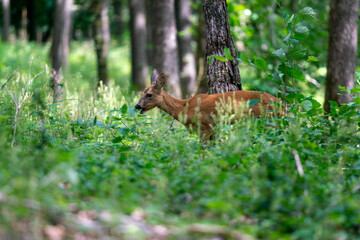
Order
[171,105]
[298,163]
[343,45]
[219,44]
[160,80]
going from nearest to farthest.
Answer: [298,163], [219,44], [160,80], [171,105], [343,45]

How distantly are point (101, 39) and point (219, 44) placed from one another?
1095 centimetres

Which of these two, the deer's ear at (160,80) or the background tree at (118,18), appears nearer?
the deer's ear at (160,80)

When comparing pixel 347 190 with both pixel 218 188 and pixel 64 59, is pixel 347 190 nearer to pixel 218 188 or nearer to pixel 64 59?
pixel 218 188

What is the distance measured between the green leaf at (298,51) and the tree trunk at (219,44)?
1.20 m

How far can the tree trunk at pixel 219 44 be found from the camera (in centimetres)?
714

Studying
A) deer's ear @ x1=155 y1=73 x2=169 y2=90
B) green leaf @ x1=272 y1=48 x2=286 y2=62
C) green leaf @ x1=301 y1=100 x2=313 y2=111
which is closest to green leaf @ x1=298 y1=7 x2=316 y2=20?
green leaf @ x1=272 y1=48 x2=286 y2=62

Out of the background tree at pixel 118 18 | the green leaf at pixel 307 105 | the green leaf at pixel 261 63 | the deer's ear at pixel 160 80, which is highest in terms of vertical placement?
the background tree at pixel 118 18

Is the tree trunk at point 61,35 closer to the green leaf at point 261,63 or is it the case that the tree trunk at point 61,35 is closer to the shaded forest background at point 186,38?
the shaded forest background at point 186,38

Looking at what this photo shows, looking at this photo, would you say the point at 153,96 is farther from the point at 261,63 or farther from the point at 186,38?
the point at 186,38

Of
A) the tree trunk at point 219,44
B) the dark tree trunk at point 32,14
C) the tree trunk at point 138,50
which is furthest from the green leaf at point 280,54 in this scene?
the dark tree trunk at point 32,14


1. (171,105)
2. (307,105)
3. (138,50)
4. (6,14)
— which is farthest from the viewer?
(6,14)

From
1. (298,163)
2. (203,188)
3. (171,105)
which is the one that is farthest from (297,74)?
(203,188)

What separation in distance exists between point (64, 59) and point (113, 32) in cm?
3239

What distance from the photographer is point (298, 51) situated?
6117 millimetres
